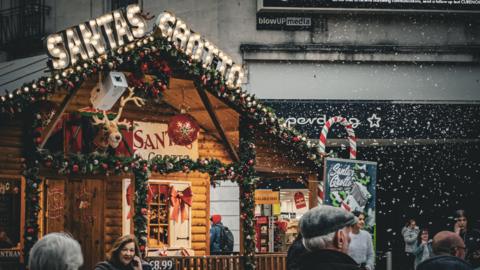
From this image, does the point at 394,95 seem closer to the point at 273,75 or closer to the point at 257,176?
the point at 273,75

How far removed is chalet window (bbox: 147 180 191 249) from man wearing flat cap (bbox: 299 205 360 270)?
36.6 ft

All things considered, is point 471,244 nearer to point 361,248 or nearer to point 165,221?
point 361,248

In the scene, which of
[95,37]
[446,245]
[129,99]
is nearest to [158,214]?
[129,99]

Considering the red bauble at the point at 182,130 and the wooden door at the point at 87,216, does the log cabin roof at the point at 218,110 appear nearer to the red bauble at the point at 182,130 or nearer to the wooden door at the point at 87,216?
the red bauble at the point at 182,130

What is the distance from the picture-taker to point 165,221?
16.5 m

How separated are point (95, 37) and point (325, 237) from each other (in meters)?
8.02

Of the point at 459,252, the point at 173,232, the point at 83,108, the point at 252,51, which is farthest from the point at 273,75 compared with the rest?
the point at 459,252

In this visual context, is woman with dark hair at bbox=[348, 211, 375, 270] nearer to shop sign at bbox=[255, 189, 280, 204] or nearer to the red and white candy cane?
the red and white candy cane

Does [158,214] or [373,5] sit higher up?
[373,5]

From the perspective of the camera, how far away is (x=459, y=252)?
7.91 m

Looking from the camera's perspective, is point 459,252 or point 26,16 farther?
point 26,16

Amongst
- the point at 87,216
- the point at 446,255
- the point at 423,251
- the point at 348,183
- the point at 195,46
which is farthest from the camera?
the point at 423,251

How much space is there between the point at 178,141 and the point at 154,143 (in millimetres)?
516

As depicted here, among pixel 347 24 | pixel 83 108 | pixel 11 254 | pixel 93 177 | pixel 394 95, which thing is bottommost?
pixel 11 254
